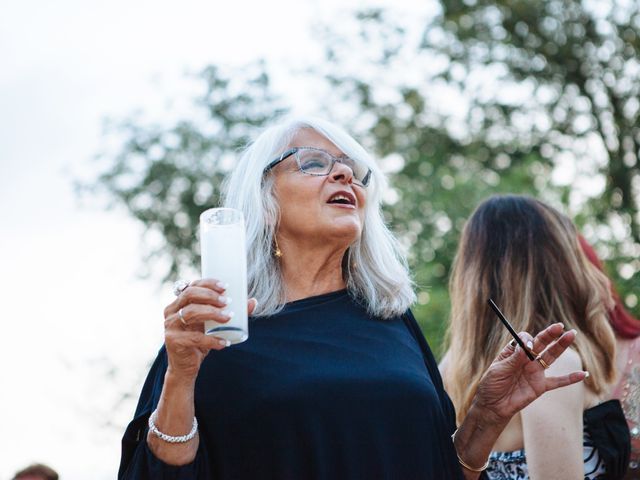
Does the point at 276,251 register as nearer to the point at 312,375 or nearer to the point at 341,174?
the point at 341,174

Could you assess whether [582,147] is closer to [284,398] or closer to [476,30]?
[476,30]

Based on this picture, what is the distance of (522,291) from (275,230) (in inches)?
41.8

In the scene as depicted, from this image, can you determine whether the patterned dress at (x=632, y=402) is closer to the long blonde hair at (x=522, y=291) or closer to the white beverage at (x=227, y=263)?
the long blonde hair at (x=522, y=291)

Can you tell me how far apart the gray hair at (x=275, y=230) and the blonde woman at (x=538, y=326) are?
41 cm

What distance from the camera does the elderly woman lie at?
8.09ft

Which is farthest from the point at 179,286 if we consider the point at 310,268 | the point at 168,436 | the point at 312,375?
the point at 310,268

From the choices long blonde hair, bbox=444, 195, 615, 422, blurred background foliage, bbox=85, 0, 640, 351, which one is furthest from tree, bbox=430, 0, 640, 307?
long blonde hair, bbox=444, 195, 615, 422

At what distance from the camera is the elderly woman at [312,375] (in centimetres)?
246

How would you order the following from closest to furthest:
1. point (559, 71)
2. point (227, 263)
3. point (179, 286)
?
point (227, 263) → point (179, 286) → point (559, 71)

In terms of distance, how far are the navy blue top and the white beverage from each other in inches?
20.6

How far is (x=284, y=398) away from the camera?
8.67ft

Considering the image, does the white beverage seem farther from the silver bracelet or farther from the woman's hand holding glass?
the silver bracelet

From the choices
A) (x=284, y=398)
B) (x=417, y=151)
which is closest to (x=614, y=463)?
(x=284, y=398)

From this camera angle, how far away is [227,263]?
2211mm
